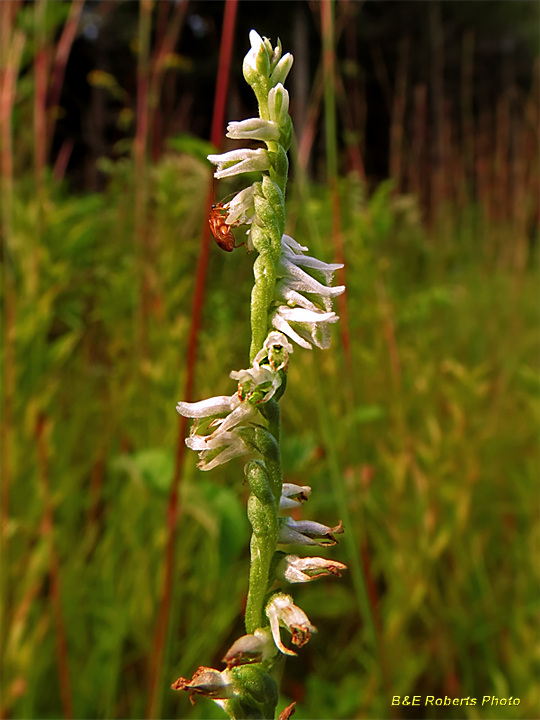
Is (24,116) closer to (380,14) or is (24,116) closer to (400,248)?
(400,248)

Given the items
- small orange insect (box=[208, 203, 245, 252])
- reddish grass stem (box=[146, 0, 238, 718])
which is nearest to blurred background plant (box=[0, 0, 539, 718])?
reddish grass stem (box=[146, 0, 238, 718])

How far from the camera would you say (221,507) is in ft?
3.86

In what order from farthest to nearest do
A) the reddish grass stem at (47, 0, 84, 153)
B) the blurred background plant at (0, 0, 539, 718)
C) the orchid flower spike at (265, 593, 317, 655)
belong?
1. the reddish grass stem at (47, 0, 84, 153)
2. the blurred background plant at (0, 0, 539, 718)
3. the orchid flower spike at (265, 593, 317, 655)

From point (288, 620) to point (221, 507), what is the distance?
82cm

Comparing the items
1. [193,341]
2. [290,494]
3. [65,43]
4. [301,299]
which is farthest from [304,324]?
[65,43]

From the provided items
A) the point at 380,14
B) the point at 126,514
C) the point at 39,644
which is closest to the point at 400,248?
the point at 126,514

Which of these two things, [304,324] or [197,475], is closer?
[304,324]

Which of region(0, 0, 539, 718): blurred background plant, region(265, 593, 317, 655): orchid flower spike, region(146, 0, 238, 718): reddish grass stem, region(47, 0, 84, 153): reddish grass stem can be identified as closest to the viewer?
region(265, 593, 317, 655): orchid flower spike

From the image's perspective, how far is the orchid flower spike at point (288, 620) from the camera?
1.18 ft

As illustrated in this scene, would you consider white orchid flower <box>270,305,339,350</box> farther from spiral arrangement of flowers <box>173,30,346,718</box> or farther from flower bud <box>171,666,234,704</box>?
flower bud <box>171,666,234,704</box>

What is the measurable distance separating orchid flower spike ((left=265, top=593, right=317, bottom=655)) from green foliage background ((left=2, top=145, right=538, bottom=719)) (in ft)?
2.04

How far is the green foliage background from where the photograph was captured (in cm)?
131

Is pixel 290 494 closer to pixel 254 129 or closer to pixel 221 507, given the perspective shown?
pixel 254 129

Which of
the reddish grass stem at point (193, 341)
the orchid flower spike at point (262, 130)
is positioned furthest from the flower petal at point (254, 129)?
the reddish grass stem at point (193, 341)
